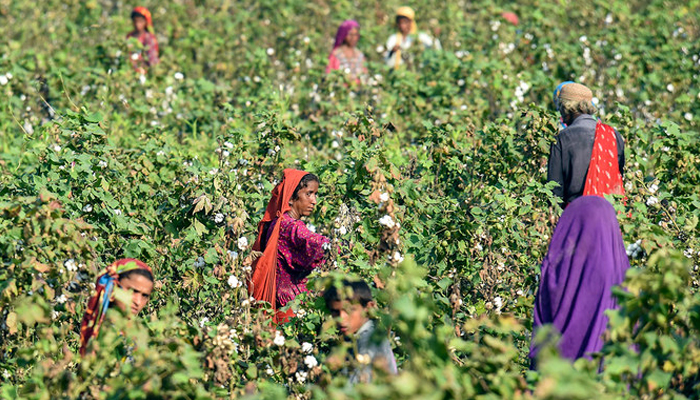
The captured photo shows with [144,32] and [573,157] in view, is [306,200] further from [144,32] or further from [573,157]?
[144,32]

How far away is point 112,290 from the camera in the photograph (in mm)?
3742

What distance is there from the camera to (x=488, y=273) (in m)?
4.79

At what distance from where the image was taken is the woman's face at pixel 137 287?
150 inches

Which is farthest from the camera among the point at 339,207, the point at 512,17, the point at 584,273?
the point at 512,17

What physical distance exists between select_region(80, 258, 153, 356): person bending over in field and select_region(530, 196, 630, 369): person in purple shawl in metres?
1.72

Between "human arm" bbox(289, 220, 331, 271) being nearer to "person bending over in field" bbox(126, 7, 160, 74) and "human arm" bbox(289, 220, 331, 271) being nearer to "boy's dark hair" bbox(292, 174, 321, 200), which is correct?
"boy's dark hair" bbox(292, 174, 321, 200)

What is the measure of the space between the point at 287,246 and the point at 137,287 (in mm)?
1124

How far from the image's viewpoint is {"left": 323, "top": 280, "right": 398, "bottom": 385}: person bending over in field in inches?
134

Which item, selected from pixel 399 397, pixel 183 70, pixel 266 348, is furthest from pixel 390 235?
pixel 183 70

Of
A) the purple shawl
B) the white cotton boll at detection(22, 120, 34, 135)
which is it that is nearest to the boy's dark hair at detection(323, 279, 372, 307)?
the white cotton boll at detection(22, 120, 34, 135)

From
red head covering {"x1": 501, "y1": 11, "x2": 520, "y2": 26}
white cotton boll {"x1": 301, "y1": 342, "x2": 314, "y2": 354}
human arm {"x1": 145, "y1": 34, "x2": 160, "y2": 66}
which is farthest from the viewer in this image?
red head covering {"x1": 501, "y1": 11, "x2": 520, "y2": 26}

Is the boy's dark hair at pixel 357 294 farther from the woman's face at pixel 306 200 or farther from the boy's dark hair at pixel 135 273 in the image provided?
the woman's face at pixel 306 200

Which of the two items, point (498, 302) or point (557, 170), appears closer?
point (498, 302)

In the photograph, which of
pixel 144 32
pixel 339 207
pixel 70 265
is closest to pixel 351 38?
pixel 144 32
